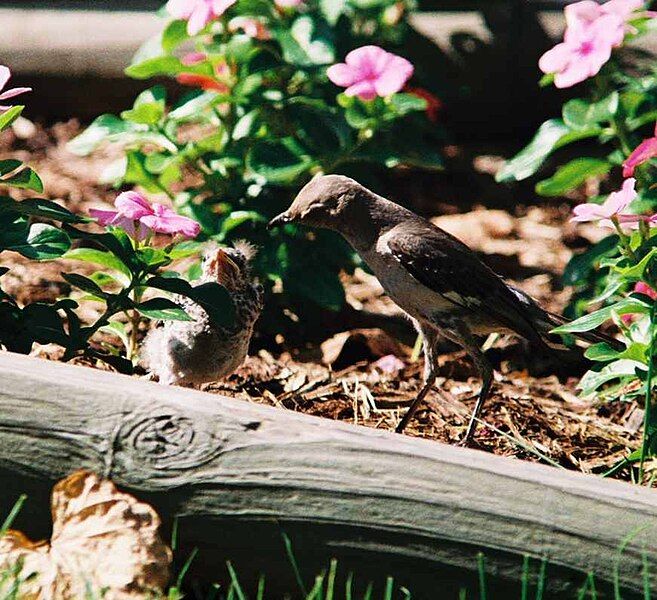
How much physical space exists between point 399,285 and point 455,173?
3.48m

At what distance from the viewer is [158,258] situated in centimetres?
351

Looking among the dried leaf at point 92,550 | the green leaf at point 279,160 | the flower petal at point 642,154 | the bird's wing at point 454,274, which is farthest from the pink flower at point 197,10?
the dried leaf at point 92,550

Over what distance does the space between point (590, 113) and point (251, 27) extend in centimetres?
141

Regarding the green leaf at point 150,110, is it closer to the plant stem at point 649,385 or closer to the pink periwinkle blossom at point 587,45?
the pink periwinkle blossom at point 587,45

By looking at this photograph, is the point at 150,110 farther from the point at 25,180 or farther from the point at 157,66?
the point at 25,180

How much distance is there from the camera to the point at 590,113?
15.8 feet

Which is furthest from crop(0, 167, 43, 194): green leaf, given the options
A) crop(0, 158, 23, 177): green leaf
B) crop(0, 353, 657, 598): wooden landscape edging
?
crop(0, 353, 657, 598): wooden landscape edging

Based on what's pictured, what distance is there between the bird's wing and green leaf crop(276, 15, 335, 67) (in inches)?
50.7

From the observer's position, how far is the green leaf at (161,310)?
343 cm

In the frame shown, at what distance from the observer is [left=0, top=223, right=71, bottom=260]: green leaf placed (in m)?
3.32

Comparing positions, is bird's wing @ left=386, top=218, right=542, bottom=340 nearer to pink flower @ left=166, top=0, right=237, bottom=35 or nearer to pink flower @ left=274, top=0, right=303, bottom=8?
pink flower @ left=166, top=0, right=237, bottom=35

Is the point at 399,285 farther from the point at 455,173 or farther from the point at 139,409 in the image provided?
the point at 455,173

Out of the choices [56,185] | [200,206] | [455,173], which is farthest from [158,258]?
[455,173]

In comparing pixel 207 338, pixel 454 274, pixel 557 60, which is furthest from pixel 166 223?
pixel 557 60
